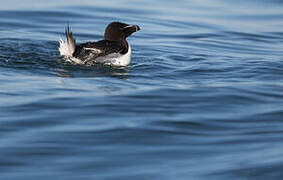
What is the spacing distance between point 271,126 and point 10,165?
117 inches

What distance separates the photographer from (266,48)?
516 inches

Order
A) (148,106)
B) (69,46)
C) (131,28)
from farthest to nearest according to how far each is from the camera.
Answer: (131,28), (69,46), (148,106)

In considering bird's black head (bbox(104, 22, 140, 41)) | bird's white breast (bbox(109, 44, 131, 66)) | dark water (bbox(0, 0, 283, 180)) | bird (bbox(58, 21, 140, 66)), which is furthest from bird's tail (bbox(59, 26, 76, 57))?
bird's black head (bbox(104, 22, 140, 41))

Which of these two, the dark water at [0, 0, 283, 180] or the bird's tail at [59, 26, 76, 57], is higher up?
the bird's tail at [59, 26, 76, 57]

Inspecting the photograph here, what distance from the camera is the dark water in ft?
18.3

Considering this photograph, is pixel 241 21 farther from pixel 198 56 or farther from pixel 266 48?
pixel 198 56

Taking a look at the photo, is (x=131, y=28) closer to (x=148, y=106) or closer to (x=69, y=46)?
(x=69, y=46)

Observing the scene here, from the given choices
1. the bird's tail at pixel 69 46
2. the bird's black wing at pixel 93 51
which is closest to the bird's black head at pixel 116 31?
the bird's black wing at pixel 93 51

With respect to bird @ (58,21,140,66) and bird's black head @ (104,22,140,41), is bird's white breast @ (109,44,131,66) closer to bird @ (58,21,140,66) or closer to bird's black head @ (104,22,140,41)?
bird @ (58,21,140,66)

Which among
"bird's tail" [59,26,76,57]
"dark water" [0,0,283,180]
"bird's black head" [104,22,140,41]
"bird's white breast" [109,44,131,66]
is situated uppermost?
"bird's black head" [104,22,140,41]

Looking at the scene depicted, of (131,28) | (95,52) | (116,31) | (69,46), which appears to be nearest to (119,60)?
(95,52)

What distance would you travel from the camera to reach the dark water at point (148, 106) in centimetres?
559

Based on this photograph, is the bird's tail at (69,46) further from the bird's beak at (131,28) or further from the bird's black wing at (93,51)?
the bird's beak at (131,28)

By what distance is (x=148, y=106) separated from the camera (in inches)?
307
